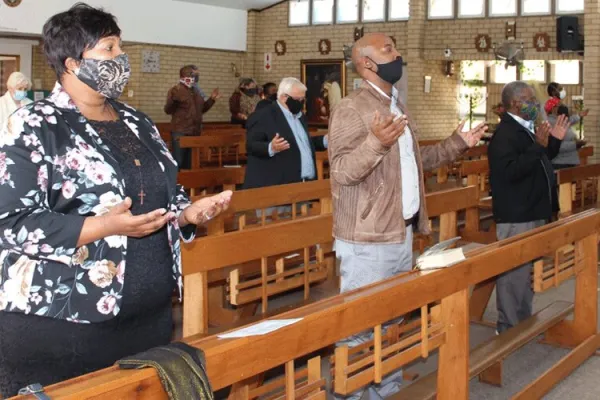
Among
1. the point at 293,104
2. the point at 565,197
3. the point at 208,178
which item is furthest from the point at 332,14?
the point at 293,104

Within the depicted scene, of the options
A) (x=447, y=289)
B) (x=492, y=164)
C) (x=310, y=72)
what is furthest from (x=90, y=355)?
(x=310, y=72)

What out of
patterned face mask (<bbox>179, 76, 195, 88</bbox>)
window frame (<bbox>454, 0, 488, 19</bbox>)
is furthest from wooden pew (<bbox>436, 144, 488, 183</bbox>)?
window frame (<bbox>454, 0, 488, 19</bbox>)

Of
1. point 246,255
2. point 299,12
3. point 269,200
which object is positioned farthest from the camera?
point 299,12

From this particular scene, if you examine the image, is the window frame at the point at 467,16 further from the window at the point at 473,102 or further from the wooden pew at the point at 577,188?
the wooden pew at the point at 577,188

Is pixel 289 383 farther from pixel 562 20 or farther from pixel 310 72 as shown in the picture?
pixel 310 72

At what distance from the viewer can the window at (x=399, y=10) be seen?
18906mm

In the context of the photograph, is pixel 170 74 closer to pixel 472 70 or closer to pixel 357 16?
pixel 357 16

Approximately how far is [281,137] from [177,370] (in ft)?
16.1

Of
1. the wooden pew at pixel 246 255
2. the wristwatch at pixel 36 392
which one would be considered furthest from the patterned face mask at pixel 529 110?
the wristwatch at pixel 36 392

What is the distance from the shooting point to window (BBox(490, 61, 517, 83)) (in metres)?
17.9

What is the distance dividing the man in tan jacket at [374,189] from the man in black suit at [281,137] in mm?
2911

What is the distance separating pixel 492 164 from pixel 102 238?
3.88 m

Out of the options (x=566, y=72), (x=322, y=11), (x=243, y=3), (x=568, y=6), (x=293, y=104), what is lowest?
(x=293, y=104)

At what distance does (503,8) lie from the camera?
57.6 ft
